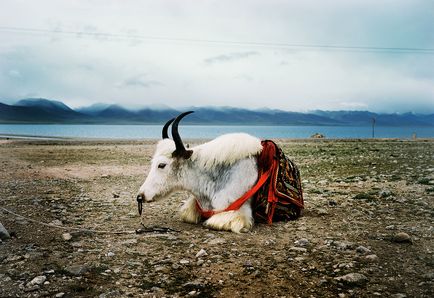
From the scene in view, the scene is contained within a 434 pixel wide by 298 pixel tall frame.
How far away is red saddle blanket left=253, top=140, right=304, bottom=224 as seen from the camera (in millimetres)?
7555

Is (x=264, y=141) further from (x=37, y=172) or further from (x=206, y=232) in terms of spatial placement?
(x=37, y=172)

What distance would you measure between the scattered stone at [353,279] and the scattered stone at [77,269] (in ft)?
10.1

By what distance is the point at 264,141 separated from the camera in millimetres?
8211

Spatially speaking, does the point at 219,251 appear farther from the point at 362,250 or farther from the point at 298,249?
the point at 362,250

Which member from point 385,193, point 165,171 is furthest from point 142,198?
point 385,193

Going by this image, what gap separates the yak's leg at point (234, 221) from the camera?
706 centimetres

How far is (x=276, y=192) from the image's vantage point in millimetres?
7570

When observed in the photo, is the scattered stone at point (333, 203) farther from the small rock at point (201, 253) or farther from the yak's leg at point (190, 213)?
the small rock at point (201, 253)

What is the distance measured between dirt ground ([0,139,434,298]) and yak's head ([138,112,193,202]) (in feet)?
2.15

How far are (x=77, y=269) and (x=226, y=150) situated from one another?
342cm

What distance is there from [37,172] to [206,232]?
35.6 feet

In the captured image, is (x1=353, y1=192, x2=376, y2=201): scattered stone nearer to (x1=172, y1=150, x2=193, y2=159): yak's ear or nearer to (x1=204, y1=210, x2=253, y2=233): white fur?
(x1=204, y1=210, x2=253, y2=233): white fur

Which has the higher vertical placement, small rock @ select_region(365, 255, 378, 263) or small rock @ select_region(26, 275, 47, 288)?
small rock @ select_region(365, 255, 378, 263)

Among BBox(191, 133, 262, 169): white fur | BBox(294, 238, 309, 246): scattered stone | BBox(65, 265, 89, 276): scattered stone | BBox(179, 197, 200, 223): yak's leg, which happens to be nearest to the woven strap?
BBox(179, 197, 200, 223): yak's leg
